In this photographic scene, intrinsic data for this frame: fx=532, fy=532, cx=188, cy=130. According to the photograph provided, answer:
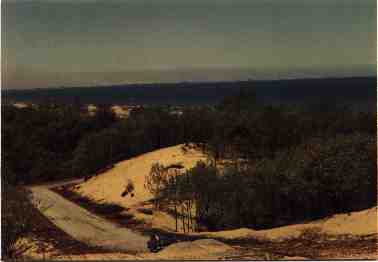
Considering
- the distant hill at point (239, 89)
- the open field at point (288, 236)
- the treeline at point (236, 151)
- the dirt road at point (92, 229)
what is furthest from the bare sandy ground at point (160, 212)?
the distant hill at point (239, 89)

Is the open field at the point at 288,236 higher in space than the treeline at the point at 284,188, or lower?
lower

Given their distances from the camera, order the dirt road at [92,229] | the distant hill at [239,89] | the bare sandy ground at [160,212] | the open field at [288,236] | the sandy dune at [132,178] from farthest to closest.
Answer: the sandy dune at [132,178], the distant hill at [239,89], the bare sandy ground at [160,212], the dirt road at [92,229], the open field at [288,236]

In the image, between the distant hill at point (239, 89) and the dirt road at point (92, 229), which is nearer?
the dirt road at point (92, 229)

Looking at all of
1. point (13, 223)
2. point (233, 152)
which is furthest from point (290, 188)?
point (13, 223)

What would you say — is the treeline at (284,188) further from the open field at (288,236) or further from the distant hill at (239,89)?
the distant hill at (239,89)

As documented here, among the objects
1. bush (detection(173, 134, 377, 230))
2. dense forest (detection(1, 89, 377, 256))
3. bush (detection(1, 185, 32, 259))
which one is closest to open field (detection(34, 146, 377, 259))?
dense forest (detection(1, 89, 377, 256))

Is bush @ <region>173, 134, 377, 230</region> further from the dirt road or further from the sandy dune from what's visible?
the sandy dune
